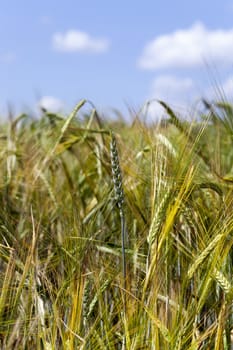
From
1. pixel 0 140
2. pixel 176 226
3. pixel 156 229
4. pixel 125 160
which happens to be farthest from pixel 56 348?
pixel 0 140

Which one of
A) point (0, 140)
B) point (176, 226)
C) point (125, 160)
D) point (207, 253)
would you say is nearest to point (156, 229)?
point (207, 253)

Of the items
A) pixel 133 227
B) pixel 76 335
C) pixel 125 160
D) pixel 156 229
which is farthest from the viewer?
pixel 125 160

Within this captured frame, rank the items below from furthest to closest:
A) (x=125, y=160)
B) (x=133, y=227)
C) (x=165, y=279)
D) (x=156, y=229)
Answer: (x=125, y=160), (x=133, y=227), (x=165, y=279), (x=156, y=229)

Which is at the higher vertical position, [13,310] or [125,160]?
[125,160]

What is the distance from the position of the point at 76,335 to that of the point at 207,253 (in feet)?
0.92

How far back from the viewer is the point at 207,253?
1215 mm

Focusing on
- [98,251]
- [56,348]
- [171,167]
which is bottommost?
[56,348]

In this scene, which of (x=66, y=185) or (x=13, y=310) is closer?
(x=13, y=310)

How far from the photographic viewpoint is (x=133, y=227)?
1.62 m

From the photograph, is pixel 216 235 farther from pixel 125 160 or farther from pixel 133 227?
pixel 125 160

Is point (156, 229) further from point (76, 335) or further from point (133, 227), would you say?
point (133, 227)

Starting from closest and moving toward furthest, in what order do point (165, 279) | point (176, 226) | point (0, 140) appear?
→ point (165, 279) < point (176, 226) < point (0, 140)

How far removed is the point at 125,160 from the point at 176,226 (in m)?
0.35

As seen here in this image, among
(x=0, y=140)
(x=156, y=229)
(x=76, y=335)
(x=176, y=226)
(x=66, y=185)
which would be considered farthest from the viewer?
(x=0, y=140)
